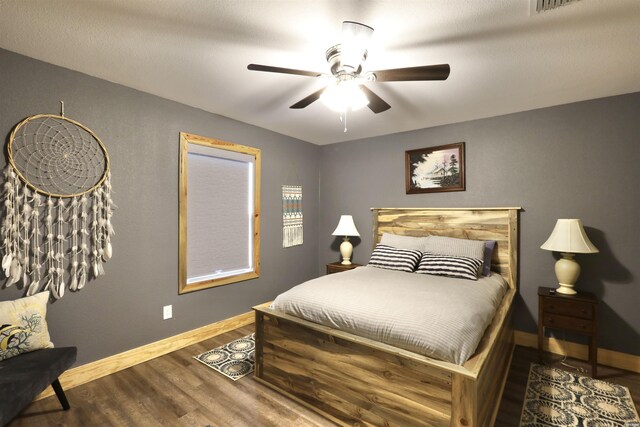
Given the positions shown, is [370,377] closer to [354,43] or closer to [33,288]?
[354,43]

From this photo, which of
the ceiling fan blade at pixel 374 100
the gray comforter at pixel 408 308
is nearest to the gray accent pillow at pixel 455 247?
the gray comforter at pixel 408 308

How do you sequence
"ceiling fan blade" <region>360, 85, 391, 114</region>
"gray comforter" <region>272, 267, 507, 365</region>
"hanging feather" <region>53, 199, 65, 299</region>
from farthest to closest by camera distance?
"hanging feather" <region>53, 199, 65, 299</region> < "ceiling fan blade" <region>360, 85, 391, 114</region> < "gray comforter" <region>272, 267, 507, 365</region>

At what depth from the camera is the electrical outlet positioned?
2.79 metres

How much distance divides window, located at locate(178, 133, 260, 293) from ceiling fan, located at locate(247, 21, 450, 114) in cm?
155

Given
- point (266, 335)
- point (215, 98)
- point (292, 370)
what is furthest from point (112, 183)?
point (292, 370)

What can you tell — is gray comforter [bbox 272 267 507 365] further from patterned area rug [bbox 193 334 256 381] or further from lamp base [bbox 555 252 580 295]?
patterned area rug [bbox 193 334 256 381]

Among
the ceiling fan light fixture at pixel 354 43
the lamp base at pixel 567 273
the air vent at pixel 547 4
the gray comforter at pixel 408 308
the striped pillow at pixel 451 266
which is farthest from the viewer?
the striped pillow at pixel 451 266

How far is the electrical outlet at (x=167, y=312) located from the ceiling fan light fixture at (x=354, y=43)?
2584mm

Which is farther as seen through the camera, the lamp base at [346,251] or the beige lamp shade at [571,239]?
the lamp base at [346,251]

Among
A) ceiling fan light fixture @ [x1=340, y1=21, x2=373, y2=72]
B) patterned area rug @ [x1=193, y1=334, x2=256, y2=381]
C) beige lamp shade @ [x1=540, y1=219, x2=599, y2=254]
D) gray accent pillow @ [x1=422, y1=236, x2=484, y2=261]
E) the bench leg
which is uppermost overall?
ceiling fan light fixture @ [x1=340, y1=21, x2=373, y2=72]

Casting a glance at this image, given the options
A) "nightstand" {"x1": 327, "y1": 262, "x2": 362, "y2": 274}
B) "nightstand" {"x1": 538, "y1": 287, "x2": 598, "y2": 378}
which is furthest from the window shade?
"nightstand" {"x1": 538, "y1": 287, "x2": 598, "y2": 378}

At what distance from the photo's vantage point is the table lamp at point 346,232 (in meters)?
4.02

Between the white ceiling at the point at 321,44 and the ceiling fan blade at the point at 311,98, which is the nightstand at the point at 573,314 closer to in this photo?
the white ceiling at the point at 321,44

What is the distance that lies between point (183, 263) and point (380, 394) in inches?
83.7
